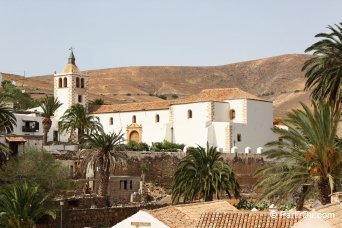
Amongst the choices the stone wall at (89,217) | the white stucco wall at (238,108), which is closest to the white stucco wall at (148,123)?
the white stucco wall at (238,108)

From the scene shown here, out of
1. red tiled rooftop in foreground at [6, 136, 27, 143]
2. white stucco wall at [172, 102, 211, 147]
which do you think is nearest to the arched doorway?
white stucco wall at [172, 102, 211, 147]

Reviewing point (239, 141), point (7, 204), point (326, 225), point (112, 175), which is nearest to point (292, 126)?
point (326, 225)

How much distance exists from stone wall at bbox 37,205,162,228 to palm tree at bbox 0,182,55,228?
70.2 inches

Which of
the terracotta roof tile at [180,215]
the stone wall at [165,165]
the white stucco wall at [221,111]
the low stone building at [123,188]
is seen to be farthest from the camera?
the white stucco wall at [221,111]

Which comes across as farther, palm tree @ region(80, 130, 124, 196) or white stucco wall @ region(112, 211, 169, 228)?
palm tree @ region(80, 130, 124, 196)

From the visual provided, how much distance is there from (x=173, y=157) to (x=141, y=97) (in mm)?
81863

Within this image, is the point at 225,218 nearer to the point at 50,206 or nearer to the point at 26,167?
the point at 50,206

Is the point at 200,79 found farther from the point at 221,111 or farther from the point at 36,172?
the point at 36,172

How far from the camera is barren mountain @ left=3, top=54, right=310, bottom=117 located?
468 feet

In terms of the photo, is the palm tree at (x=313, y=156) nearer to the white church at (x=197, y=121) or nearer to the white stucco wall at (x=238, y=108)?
the white church at (x=197, y=121)

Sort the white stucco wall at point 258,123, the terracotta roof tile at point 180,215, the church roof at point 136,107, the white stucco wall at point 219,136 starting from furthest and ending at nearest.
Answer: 1. the church roof at point 136,107
2. the white stucco wall at point 258,123
3. the white stucco wall at point 219,136
4. the terracotta roof tile at point 180,215

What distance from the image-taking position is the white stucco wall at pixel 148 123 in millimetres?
59906

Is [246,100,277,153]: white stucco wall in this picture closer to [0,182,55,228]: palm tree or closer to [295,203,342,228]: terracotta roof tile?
[0,182,55,228]: palm tree

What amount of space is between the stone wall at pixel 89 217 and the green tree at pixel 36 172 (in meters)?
4.01
